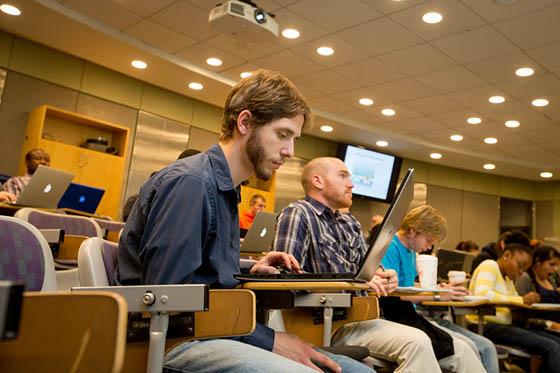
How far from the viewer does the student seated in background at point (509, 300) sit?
334 cm

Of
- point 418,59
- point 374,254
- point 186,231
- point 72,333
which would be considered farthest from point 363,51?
point 72,333

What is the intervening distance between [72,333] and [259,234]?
3.33 m

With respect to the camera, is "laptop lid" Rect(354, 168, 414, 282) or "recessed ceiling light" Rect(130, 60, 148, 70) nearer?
"laptop lid" Rect(354, 168, 414, 282)

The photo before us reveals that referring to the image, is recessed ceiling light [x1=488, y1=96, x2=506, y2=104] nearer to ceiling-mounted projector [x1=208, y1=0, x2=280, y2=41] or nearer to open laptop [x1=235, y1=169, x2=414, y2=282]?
ceiling-mounted projector [x1=208, y1=0, x2=280, y2=41]

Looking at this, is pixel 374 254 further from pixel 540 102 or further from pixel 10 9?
pixel 540 102

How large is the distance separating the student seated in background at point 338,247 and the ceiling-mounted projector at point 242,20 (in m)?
1.82

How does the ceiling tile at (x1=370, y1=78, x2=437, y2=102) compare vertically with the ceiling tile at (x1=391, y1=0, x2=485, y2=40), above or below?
below

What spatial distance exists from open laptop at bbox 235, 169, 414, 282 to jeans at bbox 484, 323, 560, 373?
241 cm

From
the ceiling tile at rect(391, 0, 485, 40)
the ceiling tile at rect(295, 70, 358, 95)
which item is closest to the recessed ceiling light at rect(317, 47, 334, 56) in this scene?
the ceiling tile at rect(295, 70, 358, 95)

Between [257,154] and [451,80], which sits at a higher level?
[451,80]

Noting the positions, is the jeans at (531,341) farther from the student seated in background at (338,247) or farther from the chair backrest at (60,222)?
the chair backrest at (60,222)

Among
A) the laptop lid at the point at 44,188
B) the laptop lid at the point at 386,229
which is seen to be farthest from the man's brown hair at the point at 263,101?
the laptop lid at the point at 44,188

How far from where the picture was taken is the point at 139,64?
5.73 metres

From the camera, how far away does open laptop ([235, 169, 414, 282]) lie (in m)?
1.25
